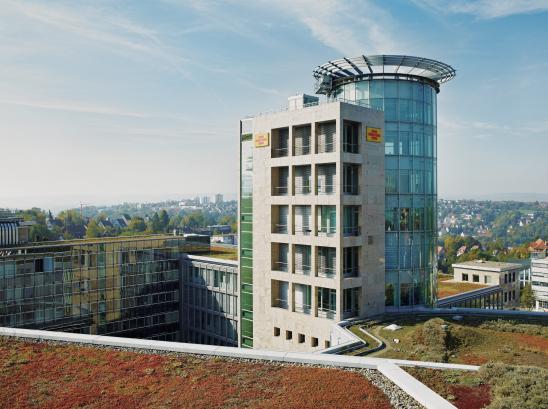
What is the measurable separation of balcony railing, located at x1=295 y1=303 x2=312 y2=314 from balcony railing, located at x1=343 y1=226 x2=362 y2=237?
8.49 meters

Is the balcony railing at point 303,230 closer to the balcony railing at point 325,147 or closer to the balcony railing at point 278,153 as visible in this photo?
the balcony railing at point 325,147

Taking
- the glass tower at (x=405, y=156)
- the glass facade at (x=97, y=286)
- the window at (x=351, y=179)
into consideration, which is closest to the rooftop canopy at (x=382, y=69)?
the glass tower at (x=405, y=156)

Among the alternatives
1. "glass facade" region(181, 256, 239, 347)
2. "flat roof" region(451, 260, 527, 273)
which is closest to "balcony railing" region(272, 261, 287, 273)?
"glass facade" region(181, 256, 239, 347)

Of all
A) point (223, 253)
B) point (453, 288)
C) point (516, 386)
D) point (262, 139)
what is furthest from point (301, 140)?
point (453, 288)

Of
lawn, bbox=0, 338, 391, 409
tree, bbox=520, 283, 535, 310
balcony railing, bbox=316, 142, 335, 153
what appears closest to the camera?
lawn, bbox=0, 338, 391, 409

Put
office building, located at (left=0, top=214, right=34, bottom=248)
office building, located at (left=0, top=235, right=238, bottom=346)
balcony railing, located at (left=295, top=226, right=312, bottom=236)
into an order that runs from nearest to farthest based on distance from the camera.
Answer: balcony railing, located at (left=295, top=226, right=312, bottom=236)
office building, located at (left=0, top=235, right=238, bottom=346)
office building, located at (left=0, top=214, right=34, bottom=248)

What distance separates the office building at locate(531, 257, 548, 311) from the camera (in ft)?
469

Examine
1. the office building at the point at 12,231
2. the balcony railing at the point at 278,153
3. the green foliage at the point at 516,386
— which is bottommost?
the green foliage at the point at 516,386

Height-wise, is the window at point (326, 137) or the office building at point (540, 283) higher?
the window at point (326, 137)

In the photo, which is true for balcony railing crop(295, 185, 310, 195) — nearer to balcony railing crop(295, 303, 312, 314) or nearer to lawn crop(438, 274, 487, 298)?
balcony railing crop(295, 303, 312, 314)

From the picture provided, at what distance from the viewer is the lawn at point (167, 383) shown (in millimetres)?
23359

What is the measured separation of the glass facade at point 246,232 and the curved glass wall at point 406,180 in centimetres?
1283

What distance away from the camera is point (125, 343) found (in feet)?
104

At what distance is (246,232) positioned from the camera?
182 feet
